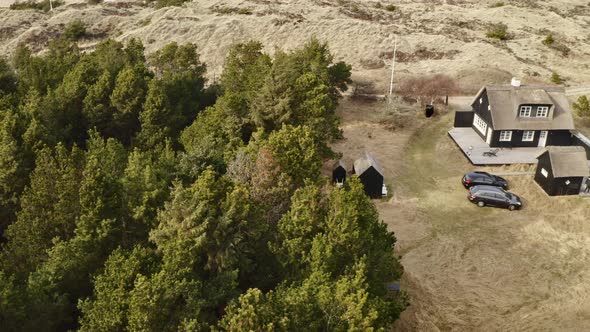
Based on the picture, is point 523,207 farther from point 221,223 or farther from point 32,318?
point 32,318

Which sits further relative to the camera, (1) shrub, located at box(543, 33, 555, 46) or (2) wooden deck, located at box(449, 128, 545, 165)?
(1) shrub, located at box(543, 33, 555, 46)

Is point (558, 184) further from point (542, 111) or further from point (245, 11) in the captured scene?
point (245, 11)

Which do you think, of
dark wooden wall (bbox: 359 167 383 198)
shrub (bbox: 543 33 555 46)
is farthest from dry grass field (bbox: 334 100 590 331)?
shrub (bbox: 543 33 555 46)

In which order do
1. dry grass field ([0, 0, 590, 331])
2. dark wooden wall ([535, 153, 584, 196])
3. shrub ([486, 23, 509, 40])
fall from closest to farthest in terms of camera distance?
dry grass field ([0, 0, 590, 331]), dark wooden wall ([535, 153, 584, 196]), shrub ([486, 23, 509, 40])

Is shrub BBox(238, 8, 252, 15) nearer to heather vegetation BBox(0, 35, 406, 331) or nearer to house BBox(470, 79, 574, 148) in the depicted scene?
house BBox(470, 79, 574, 148)

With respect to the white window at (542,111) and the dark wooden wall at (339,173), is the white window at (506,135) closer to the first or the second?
the white window at (542,111)
